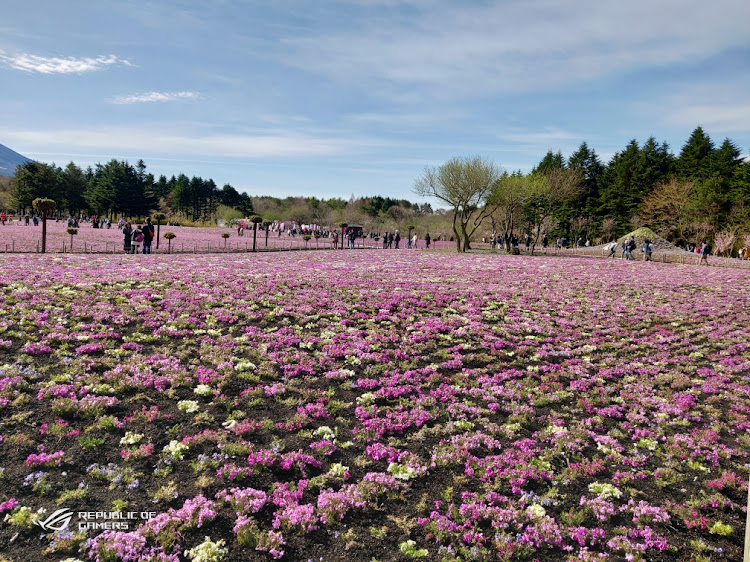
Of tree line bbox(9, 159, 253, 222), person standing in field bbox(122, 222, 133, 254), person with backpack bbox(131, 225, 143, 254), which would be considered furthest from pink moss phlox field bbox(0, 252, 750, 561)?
tree line bbox(9, 159, 253, 222)

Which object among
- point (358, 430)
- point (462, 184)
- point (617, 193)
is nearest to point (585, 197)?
point (617, 193)

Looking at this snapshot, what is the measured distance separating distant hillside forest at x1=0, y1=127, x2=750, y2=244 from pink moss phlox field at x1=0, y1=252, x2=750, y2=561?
5075 cm

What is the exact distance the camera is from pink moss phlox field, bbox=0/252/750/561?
6.43 metres

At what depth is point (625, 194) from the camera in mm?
93375

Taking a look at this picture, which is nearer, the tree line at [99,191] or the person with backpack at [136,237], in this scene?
the person with backpack at [136,237]

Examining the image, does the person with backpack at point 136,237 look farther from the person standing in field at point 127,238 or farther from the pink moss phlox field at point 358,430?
the pink moss phlox field at point 358,430

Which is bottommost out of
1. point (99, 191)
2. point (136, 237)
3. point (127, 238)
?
point (127, 238)

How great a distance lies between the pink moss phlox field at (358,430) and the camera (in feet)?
21.1

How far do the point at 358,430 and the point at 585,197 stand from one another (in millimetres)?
108759

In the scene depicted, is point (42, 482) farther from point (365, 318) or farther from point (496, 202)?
point (496, 202)

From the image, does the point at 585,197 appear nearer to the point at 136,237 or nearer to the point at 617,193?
the point at 617,193

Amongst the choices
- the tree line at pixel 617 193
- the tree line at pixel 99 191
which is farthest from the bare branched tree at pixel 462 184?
the tree line at pixel 99 191

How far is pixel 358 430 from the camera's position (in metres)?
9.11

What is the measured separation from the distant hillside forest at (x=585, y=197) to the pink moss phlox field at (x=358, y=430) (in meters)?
50.7
